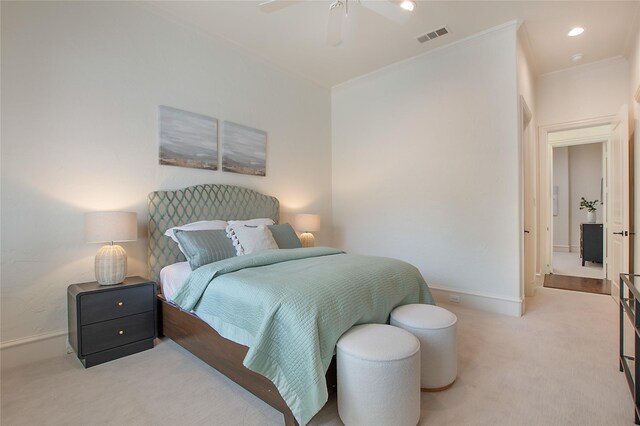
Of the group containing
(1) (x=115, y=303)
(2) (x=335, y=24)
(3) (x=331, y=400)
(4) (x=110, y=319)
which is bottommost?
(3) (x=331, y=400)

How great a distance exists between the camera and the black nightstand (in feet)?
7.43

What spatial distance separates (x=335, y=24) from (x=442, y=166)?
2.18 m

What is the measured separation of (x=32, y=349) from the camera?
2373 mm

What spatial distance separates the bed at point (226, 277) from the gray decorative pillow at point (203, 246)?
0.33 m

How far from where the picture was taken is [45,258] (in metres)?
2.47

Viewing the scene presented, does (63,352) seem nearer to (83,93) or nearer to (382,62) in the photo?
(83,93)

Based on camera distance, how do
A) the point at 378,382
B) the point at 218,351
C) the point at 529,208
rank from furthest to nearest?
the point at 529,208 → the point at 218,351 → the point at 378,382

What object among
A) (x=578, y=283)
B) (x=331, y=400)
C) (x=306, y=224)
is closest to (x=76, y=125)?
(x=306, y=224)

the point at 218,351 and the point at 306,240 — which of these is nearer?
the point at 218,351

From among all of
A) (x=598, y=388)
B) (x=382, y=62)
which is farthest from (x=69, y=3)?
(x=598, y=388)

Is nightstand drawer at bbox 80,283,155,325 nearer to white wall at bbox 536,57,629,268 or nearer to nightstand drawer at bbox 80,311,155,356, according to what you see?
nightstand drawer at bbox 80,311,155,356

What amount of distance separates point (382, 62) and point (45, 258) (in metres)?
4.15

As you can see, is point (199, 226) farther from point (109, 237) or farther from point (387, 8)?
point (387, 8)

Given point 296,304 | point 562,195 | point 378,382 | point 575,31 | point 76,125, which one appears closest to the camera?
point 378,382
